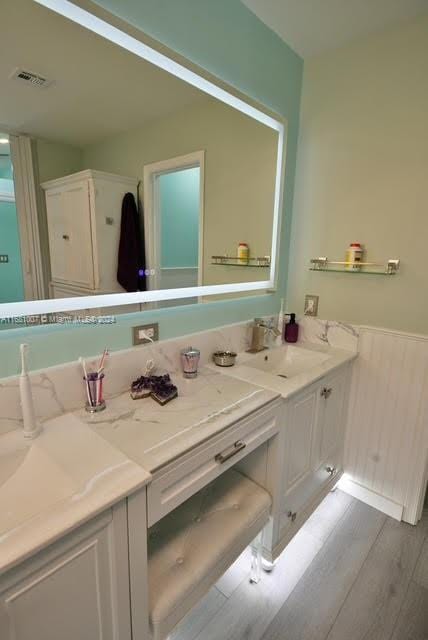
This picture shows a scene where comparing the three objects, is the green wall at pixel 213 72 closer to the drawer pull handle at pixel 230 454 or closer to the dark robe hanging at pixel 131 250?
the dark robe hanging at pixel 131 250

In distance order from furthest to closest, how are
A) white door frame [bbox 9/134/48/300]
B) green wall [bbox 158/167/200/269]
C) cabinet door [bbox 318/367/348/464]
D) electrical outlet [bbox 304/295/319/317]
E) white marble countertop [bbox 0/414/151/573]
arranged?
electrical outlet [bbox 304/295/319/317] → cabinet door [bbox 318/367/348/464] → green wall [bbox 158/167/200/269] → white door frame [bbox 9/134/48/300] → white marble countertop [bbox 0/414/151/573]

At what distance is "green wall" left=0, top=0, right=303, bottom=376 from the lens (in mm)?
1085

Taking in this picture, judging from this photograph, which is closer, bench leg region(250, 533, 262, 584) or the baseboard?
bench leg region(250, 533, 262, 584)

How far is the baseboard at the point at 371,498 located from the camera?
1838 millimetres

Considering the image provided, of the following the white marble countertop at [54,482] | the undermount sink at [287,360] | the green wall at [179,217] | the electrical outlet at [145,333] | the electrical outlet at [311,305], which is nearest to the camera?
the white marble countertop at [54,482]

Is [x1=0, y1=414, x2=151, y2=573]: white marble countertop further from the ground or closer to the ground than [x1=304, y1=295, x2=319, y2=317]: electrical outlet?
closer to the ground

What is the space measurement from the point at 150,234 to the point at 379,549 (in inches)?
75.7

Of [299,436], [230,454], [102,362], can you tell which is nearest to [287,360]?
[299,436]

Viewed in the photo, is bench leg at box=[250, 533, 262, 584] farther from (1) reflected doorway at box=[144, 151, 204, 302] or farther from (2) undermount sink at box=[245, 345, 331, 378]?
(1) reflected doorway at box=[144, 151, 204, 302]

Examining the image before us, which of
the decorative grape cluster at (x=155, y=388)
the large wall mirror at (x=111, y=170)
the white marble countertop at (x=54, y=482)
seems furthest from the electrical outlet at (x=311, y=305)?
the white marble countertop at (x=54, y=482)

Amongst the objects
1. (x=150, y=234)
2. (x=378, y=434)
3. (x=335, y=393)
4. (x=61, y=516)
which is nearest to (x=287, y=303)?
(x=335, y=393)

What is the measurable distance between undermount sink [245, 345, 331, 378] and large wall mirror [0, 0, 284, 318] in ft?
1.39

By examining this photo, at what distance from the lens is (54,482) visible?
2.55 feet

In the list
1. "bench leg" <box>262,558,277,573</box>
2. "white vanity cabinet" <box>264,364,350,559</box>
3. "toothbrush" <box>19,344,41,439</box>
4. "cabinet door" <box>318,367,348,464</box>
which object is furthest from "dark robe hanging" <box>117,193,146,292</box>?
"bench leg" <box>262,558,277,573</box>
